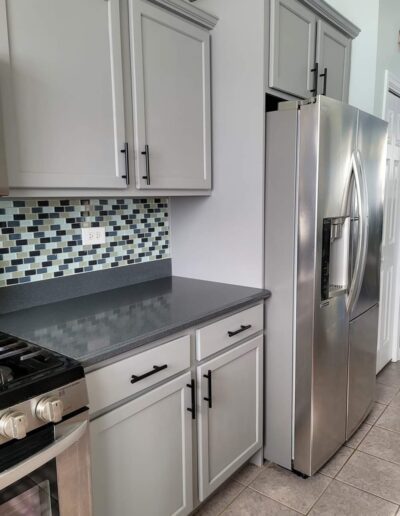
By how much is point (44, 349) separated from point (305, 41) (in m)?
1.87

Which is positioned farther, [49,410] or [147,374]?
[147,374]

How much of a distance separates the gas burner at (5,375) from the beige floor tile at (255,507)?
1.22m

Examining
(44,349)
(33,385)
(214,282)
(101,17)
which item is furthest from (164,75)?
(33,385)

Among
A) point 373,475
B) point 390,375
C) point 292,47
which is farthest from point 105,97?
point 390,375

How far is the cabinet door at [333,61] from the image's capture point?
2178mm

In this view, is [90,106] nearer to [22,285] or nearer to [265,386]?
[22,285]

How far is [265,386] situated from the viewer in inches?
80.1

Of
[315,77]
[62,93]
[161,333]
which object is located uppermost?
[315,77]

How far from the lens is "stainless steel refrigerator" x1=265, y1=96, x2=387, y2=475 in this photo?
1.76 meters

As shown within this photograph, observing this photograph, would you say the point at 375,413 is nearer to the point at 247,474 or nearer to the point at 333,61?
the point at 247,474

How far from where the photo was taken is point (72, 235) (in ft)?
6.08

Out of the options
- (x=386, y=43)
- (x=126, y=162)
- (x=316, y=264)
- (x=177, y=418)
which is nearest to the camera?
(x=177, y=418)

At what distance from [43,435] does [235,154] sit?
1.45 m

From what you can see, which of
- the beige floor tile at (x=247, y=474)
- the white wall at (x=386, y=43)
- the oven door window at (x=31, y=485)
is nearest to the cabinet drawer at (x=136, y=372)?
the oven door window at (x=31, y=485)
